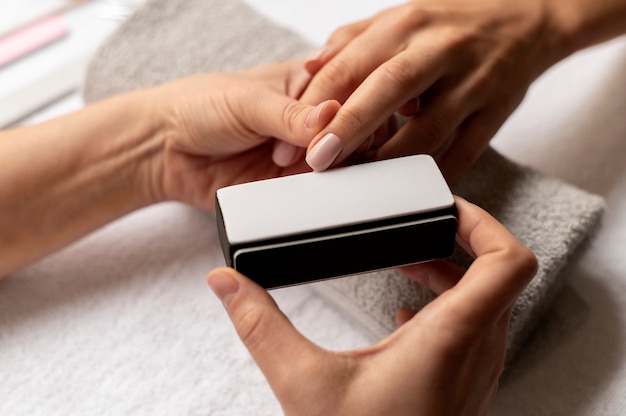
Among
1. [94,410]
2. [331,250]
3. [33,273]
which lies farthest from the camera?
[33,273]

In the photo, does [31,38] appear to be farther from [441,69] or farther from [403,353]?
[403,353]

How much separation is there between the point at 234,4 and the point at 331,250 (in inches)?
24.0

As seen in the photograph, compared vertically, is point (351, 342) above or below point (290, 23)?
below

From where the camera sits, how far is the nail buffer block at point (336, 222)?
536 mm

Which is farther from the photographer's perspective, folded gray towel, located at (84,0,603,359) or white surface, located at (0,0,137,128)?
white surface, located at (0,0,137,128)

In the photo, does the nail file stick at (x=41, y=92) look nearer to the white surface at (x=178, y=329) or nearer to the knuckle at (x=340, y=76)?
the white surface at (x=178, y=329)

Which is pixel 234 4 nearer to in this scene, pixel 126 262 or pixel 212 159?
pixel 212 159

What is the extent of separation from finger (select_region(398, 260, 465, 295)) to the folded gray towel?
0.06 ft

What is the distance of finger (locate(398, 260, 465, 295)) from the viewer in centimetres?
66

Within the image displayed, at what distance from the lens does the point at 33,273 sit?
2.66 ft

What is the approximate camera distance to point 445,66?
0.73 m

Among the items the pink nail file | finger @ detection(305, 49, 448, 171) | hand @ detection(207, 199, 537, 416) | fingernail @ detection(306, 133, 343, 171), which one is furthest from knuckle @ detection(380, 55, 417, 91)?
the pink nail file

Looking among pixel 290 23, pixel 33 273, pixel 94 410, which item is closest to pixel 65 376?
pixel 94 410

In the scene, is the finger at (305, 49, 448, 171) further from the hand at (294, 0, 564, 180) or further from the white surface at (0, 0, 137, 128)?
the white surface at (0, 0, 137, 128)
